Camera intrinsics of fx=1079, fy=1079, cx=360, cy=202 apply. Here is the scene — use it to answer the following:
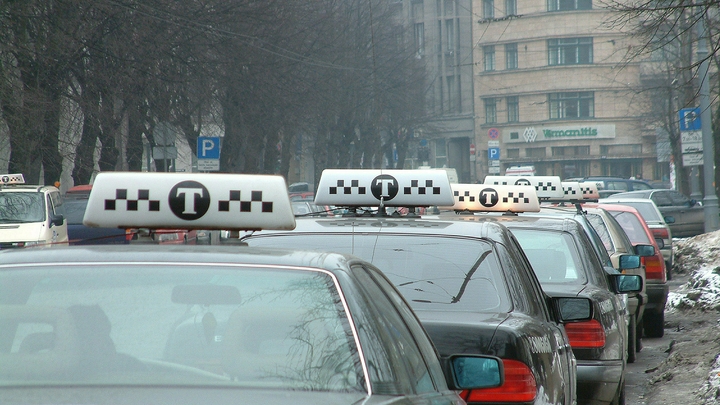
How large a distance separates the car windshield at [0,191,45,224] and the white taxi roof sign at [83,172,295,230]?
1688 centimetres

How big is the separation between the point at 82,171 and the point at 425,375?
3061 cm

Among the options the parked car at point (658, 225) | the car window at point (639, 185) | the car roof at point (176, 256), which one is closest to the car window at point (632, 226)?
the parked car at point (658, 225)

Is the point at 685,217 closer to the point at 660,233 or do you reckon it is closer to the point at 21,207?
the point at 660,233

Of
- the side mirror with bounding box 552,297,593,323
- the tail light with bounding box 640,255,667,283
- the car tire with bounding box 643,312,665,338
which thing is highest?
the side mirror with bounding box 552,297,593,323

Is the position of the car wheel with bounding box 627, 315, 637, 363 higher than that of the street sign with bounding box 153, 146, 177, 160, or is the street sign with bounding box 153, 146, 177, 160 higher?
the street sign with bounding box 153, 146, 177, 160

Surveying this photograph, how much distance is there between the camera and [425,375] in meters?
3.14

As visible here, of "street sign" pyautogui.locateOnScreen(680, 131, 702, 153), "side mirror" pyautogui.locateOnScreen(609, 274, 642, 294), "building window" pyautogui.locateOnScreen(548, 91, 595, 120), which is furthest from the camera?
"building window" pyautogui.locateOnScreen(548, 91, 595, 120)

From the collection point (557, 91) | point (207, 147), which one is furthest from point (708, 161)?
point (557, 91)

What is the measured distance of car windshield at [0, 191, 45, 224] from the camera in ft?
66.1

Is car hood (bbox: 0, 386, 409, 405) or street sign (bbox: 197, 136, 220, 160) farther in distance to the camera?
street sign (bbox: 197, 136, 220, 160)

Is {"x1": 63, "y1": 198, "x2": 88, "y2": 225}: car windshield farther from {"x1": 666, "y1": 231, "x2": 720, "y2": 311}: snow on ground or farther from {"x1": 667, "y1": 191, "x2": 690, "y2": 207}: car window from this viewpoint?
{"x1": 667, "y1": 191, "x2": 690, "y2": 207}: car window

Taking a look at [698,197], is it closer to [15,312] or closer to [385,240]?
[385,240]

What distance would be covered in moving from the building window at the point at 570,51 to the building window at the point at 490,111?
240 inches

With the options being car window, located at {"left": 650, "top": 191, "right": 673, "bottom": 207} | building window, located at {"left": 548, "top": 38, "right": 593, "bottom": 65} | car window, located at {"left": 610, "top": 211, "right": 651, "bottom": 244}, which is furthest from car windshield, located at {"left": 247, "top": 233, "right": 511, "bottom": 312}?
building window, located at {"left": 548, "top": 38, "right": 593, "bottom": 65}
